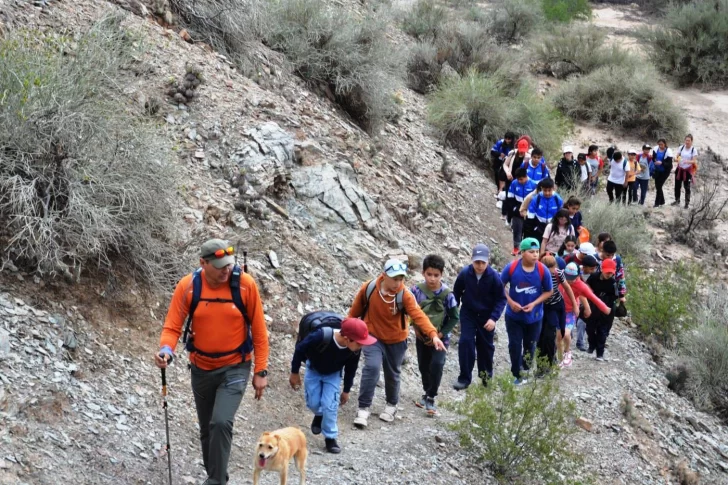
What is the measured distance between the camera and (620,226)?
599 inches

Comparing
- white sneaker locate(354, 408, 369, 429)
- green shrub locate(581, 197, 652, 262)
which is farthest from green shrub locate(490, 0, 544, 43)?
white sneaker locate(354, 408, 369, 429)

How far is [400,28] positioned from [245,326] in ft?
58.7

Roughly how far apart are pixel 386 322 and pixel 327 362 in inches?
31.6

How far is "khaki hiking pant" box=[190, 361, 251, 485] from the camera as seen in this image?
5012 millimetres

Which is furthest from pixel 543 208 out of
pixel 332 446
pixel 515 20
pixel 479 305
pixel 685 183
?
pixel 515 20

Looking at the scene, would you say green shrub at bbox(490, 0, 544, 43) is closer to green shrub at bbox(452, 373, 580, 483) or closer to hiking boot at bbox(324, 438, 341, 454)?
green shrub at bbox(452, 373, 580, 483)

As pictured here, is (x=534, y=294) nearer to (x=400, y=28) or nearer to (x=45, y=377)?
(x=45, y=377)

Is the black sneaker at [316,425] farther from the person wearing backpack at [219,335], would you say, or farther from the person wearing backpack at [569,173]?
the person wearing backpack at [569,173]

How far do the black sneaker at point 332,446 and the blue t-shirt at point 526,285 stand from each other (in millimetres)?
2482

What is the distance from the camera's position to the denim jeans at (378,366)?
6.87 m

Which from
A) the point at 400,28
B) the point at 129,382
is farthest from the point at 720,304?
the point at 400,28

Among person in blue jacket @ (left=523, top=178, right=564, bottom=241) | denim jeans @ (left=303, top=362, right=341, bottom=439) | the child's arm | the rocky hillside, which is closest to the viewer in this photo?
the rocky hillside

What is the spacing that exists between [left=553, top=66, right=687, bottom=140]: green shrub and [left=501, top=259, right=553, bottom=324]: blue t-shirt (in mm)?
15326

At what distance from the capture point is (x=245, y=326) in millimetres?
5184
